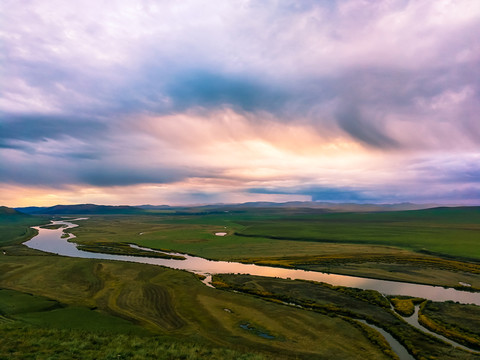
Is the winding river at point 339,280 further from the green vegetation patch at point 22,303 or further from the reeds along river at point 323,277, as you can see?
the green vegetation patch at point 22,303

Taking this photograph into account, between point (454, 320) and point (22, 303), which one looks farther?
point (22, 303)

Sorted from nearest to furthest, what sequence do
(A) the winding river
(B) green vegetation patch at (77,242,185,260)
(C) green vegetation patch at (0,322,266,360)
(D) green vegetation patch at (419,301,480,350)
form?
(C) green vegetation patch at (0,322,266,360) → (D) green vegetation patch at (419,301,480,350) → (A) the winding river → (B) green vegetation patch at (77,242,185,260)

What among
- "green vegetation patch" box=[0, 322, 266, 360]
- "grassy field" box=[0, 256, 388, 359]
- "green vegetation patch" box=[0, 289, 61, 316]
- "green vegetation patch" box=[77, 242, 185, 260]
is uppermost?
"green vegetation patch" box=[0, 322, 266, 360]

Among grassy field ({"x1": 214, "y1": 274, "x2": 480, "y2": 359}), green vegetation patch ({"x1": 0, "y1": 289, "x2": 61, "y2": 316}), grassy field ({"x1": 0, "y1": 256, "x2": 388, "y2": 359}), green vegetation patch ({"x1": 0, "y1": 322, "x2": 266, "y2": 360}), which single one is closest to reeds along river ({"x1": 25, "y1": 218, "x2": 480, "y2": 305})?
grassy field ({"x1": 214, "y1": 274, "x2": 480, "y2": 359})

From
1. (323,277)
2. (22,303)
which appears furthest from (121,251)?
(323,277)

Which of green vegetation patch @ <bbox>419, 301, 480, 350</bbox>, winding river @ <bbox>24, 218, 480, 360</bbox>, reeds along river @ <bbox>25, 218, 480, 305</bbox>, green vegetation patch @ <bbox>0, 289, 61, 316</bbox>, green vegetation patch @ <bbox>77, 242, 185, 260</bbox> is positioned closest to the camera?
green vegetation patch @ <bbox>419, 301, 480, 350</bbox>

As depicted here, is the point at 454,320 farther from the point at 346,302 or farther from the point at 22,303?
the point at 22,303

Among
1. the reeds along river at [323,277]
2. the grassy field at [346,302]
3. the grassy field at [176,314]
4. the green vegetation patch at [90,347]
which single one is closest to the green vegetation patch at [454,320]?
the grassy field at [346,302]

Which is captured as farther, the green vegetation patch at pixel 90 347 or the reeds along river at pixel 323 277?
the reeds along river at pixel 323 277

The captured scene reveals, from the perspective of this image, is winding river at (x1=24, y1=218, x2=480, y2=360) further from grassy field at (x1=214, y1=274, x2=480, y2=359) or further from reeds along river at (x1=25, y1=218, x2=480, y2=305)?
grassy field at (x1=214, y1=274, x2=480, y2=359)

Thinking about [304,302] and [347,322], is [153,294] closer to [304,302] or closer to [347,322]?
[304,302]

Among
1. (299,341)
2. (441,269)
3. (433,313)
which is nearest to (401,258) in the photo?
(441,269)
